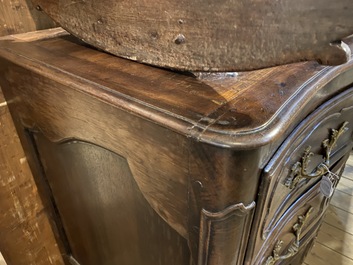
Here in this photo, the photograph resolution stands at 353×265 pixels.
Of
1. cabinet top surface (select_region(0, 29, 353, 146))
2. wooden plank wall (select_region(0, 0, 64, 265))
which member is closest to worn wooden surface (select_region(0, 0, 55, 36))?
wooden plank wall (select_region(0, 0, 64, 265))

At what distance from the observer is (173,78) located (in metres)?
0.47

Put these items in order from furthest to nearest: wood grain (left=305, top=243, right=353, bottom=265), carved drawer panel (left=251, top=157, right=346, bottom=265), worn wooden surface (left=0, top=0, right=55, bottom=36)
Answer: wood grain (left=305, top=243, right=353, bottom=265) → worn wooden surface (left=0, top=0, right=55, bottom=36) → carved drawer panel (left=251, top=157, right=346, bottom=265)

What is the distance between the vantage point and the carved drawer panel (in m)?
0.59

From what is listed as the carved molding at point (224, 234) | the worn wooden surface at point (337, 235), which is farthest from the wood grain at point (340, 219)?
the carved molding at point (224, 234)

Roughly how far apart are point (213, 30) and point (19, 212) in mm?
854

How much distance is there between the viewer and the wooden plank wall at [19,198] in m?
0.75

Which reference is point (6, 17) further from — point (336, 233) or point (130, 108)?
point (336, 233)

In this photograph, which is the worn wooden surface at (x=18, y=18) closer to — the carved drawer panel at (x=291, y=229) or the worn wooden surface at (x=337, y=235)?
the carved drawer panel at (x=291, y=229)

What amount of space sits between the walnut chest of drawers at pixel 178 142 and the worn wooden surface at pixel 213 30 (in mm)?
39

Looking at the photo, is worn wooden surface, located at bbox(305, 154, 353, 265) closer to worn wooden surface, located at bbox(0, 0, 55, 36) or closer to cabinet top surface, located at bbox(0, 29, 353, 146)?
cabinet top surface, located at bbox(0, 29, 353, 146)

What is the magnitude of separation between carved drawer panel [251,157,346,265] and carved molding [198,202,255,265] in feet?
0.39

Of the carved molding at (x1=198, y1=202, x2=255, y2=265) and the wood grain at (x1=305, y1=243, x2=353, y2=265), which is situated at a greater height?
the carved molding at (x1=198, y1=202, x2=255, y2=265)

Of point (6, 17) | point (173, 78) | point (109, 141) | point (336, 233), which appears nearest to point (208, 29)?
point (173, 78)

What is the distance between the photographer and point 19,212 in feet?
3.01
